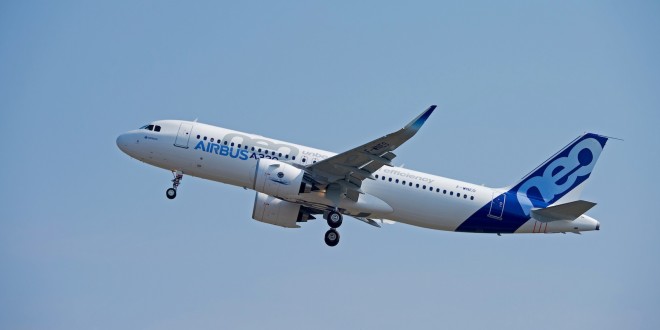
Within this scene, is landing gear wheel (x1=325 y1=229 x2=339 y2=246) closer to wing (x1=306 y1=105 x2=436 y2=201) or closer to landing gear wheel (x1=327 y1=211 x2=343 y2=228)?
landing gear wheel (x1=327 y1=211 x2=343 y2=228)

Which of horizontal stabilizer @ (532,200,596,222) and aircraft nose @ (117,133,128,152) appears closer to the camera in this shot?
horizontal stabilizer @ (532,200,596,222)

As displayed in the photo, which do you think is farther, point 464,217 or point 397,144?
point 464,217

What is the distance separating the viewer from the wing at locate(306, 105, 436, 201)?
149 feet

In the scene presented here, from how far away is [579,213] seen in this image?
49.1 metres

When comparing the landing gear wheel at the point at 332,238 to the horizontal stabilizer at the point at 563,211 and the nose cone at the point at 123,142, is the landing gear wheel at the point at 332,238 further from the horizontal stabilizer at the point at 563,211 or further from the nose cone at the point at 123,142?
the nose cone at the point at 123,142

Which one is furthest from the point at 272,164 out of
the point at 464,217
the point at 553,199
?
the point at 553,199

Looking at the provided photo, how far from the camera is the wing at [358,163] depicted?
45.3 m

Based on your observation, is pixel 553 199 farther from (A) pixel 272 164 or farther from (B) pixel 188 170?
(B) pixel 188 170

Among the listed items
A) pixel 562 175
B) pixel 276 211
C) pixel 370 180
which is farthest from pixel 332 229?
pixel 562 175

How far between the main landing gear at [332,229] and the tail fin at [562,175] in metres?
8.91

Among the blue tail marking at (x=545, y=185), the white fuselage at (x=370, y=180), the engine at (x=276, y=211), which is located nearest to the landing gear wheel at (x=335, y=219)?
the white fuselage at (x=370, y=180)

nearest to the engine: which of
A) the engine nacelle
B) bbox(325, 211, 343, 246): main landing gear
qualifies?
bbox(325, 211, 343, 246): main landing gear

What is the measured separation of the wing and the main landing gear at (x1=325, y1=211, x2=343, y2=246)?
140cm

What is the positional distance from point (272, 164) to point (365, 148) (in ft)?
15.1
